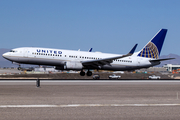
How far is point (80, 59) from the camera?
4603cm

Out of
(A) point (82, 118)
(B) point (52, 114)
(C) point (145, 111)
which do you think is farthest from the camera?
(C) point (145, 111)

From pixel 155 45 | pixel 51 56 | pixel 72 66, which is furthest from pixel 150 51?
pixel 51 56

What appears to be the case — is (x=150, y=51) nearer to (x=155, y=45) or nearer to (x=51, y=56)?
(x=155, y=45)

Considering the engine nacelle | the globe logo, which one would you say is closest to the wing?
the engine nacelle

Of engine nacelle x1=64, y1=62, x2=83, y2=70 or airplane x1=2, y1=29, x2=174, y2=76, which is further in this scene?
engine nacelle x1=64, y1=62, x2=83, y2=70

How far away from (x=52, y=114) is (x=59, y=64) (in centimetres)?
3305

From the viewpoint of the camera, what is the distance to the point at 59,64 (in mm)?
45188

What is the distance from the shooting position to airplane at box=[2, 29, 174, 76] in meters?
43.5

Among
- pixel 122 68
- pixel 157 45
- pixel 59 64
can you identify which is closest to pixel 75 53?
pixel 59 64

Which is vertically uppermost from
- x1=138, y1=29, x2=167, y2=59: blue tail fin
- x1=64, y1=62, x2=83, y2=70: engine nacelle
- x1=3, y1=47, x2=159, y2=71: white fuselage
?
x1=138, y1=29, x2=167, y2=59: blue tail fin

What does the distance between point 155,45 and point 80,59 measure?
17899mm

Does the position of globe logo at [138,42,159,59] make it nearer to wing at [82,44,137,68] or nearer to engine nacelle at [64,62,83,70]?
wing at [82,44,137,68]

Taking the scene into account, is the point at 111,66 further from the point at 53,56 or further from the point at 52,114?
the point at 52,114

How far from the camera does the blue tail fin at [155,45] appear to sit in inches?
2083
